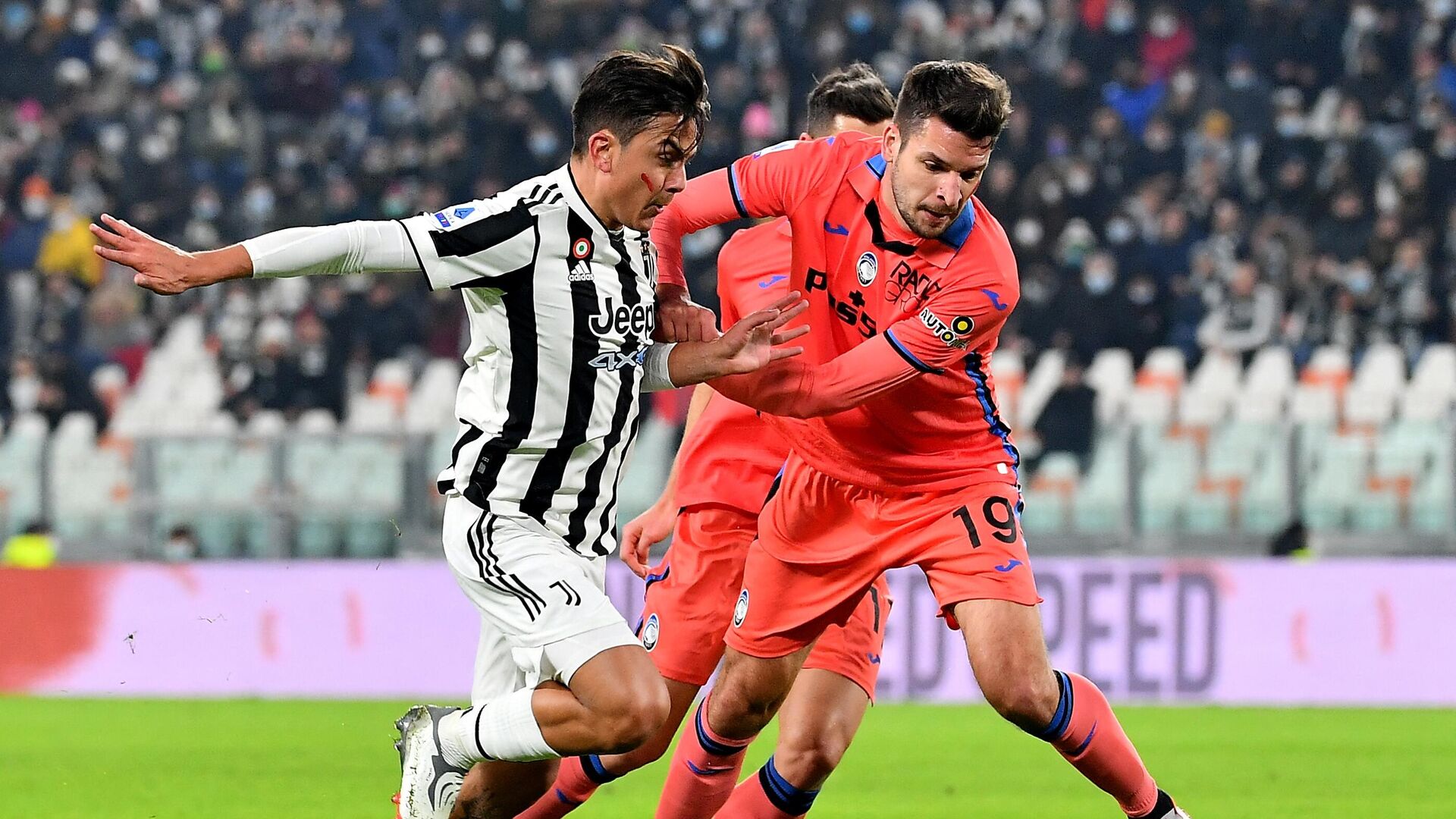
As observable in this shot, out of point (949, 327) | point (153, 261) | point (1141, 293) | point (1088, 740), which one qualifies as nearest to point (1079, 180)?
point (1141, 293)

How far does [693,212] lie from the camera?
5.16m

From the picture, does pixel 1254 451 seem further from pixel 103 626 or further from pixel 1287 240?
pixel 103 626

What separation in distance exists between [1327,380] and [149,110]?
35.3 feet

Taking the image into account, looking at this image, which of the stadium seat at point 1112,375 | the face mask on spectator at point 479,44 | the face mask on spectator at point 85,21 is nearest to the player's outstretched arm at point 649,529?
the stadium seat at point 1112,375

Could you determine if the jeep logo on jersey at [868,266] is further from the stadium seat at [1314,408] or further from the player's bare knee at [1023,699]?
the stadium seat at [1314,408]

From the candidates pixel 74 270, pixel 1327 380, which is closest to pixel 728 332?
pixel 1327 380

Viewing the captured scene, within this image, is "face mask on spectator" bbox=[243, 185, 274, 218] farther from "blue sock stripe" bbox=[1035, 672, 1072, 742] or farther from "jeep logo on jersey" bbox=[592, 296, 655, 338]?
"blue sock stripe" bbox=[1035, 672, 1072, 742]

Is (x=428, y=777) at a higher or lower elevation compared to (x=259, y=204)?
lower

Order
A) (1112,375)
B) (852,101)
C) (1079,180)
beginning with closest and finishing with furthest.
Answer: (852,101) < (1112,375) < (1079,180)

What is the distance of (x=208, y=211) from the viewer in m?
16.3

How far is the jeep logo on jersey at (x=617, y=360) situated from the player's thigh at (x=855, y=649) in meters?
1.04

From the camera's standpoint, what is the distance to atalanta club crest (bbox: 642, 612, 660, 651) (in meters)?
5.53

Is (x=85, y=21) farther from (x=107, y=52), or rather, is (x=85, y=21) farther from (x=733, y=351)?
(x=733, y=351)

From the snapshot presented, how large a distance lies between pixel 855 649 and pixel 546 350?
55.8 inches
